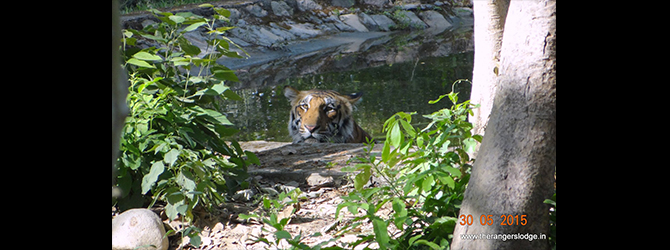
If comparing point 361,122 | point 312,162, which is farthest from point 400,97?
point 312,162

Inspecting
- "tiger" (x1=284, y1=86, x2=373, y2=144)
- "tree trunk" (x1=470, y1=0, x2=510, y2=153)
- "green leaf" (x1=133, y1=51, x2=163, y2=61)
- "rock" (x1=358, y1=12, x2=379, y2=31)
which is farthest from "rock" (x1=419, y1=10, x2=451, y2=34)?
"green leaf" (x1=133, y1=51, x2=163, y2=61)

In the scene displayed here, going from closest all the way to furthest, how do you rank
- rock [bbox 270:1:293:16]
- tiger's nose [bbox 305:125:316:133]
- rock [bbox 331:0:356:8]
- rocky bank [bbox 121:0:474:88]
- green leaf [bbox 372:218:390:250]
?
green leaf [bbox 372:218:390:250] < tiger's nose [bbox 305:125:316:133] < rocky bank [bbox 121:0:474:88] < rock [bbox 270:1:293:16] < rock [bbox 331:0:356:8]

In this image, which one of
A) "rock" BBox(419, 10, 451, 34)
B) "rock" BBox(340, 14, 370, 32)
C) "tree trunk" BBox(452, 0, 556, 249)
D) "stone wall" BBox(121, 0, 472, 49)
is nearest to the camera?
"tree trunk" BBox(452, 0, 556, 249)

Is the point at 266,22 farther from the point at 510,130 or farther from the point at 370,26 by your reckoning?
the point at 510,130

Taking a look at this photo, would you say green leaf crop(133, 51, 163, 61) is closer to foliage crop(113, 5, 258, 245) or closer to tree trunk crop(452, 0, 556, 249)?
foliage crop(113, 5, 258, 245)

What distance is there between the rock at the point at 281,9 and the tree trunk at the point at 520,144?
12.9 metres

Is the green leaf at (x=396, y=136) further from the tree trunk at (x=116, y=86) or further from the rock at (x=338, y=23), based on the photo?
the rock at (x=338, y=23)

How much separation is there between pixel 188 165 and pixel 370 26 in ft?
45.9

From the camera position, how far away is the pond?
7.88 m

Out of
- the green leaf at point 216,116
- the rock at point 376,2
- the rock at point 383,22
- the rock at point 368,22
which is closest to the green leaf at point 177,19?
the green leaf at point 216,116

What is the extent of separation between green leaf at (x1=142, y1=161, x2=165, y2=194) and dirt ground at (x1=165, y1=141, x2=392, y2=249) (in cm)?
27

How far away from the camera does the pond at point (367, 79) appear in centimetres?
788

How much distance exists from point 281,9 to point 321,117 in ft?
30.8

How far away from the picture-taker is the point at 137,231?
2529 mm
